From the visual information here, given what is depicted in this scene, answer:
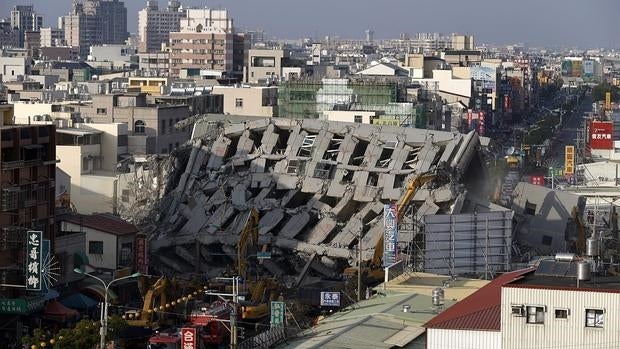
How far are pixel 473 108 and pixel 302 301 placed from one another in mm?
63745

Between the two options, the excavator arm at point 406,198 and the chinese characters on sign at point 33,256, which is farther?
the excavator arm at point 406,198

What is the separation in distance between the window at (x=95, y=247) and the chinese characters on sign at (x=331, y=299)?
6269 mm

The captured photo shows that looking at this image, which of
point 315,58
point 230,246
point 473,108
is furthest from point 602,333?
point 315,58

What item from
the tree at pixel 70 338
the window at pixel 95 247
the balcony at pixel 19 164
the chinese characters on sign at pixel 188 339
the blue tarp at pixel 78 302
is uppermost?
the balcony at pixel 19 164

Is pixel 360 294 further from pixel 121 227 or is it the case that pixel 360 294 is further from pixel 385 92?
pixel 385 92

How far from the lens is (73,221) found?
4284 cm

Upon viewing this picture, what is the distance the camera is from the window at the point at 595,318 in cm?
2305

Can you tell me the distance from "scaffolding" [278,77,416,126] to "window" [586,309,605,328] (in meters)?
50.6

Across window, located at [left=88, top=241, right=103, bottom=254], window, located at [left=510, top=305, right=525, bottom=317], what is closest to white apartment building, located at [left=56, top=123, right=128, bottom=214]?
window, located at [left=88, top=241, right=103, bottom=254]

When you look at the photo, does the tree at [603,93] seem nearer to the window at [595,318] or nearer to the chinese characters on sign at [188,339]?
the chinese characters on sign at [188,339]

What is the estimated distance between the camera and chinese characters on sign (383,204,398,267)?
38138 mm

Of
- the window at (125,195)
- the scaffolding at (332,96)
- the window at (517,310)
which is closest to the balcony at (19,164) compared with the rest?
the window at (125,195)

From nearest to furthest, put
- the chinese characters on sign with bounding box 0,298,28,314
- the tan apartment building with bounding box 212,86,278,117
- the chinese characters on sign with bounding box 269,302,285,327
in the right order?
the chinese characters on sign with bounding box 269,302,285,327
the chinese characters on sign with bounding box 0,298,28,314
the tan apartment building with bounding box 212,86,278,117

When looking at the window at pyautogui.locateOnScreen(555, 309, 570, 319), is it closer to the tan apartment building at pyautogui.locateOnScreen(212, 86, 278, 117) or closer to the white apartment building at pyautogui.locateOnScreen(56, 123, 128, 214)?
the white apartment building at pyautogui.locateOnScreen(56, 123, 128, 214)
